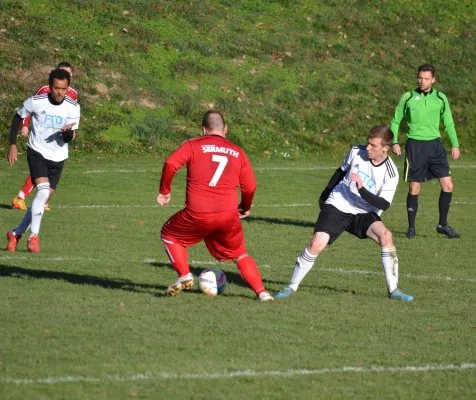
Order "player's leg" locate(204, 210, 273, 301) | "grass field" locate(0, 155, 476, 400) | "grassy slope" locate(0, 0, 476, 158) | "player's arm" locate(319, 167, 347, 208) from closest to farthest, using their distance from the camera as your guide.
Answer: "grass field" locate(0, 155, 476, 400) → "player's leg" locate(204, 210, 273, 301) → "player's arm" locate(319, 167, 347, 208) → "grassy slope" locate(0, 0, 476, 158)

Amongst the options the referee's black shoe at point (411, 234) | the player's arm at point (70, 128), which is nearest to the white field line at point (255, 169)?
the referee's black shoe at point (411, 234)

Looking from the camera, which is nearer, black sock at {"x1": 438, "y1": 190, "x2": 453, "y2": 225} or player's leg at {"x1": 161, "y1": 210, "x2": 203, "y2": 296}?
player's leg at {"x1": 161, "y1": 210, "x2": 203, "y2": 296}

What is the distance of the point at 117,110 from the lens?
2742 centimetres

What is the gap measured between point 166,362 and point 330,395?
4.23 ft

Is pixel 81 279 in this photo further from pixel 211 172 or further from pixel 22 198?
pixel 22 198

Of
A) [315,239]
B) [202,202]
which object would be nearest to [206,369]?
[202,202]

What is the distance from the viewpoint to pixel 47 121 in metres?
13.2

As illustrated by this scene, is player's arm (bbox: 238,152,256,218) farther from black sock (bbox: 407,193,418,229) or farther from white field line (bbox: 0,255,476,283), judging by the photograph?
black sock (bbox: 407,193,418,229)

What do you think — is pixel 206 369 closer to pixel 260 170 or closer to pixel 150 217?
pixel 150 217

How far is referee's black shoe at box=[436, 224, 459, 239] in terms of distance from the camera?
1518cm

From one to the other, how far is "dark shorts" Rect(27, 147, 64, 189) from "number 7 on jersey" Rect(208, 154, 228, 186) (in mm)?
4299

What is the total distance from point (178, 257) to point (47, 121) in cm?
435

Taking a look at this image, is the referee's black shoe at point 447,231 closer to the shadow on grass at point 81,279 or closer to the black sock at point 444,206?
the black sock at point 444,206

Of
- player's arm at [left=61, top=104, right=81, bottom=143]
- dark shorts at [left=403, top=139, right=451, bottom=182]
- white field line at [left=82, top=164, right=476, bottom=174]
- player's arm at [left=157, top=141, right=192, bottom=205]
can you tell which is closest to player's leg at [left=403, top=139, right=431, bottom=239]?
dark shorts at [left=403, top=139, right=451, bottom=182]
